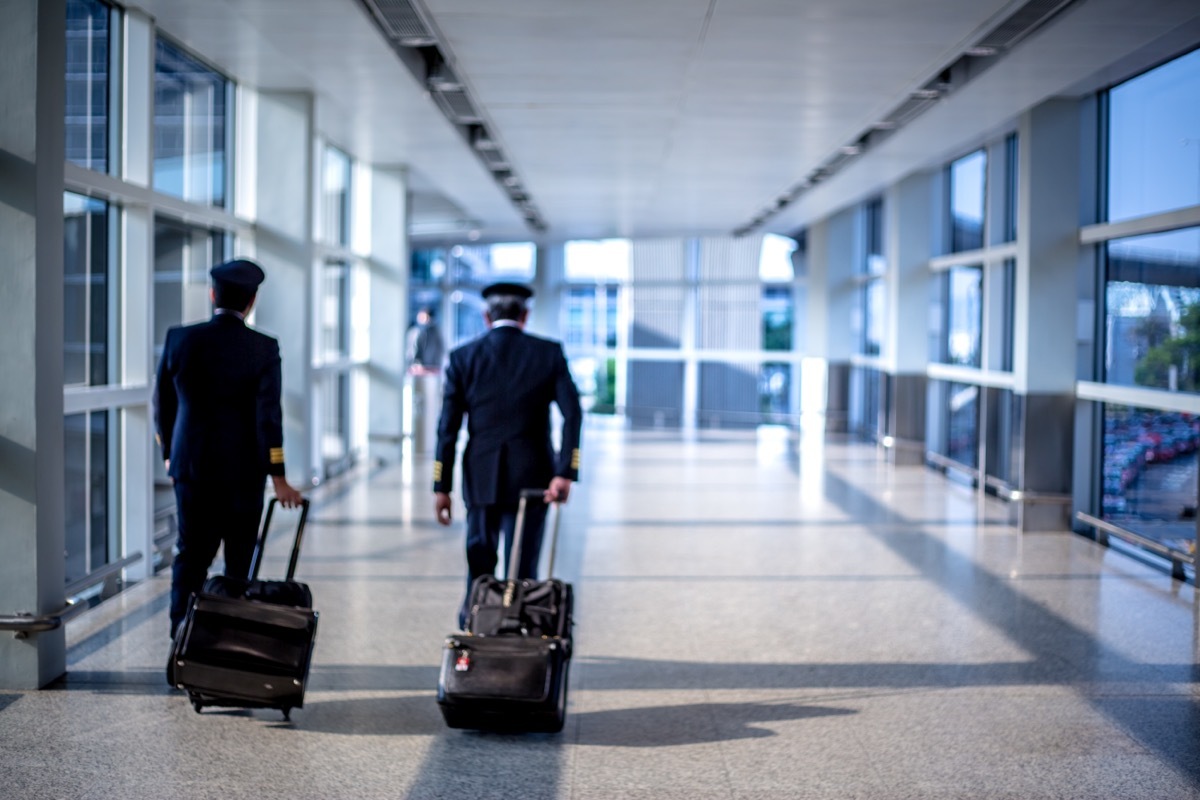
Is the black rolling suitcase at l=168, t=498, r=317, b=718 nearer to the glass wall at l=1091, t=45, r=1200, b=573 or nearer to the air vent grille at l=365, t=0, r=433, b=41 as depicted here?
the air vent grille at l=365, t=0, r=433, b=41

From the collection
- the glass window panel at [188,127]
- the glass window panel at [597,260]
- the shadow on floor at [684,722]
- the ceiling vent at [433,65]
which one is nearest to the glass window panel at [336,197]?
the ceiling vent at [433,65]

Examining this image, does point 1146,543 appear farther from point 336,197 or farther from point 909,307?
point 336,197

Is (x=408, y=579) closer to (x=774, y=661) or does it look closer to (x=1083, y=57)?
(x=774, y=661)

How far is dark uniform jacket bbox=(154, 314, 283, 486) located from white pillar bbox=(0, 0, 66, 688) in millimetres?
532

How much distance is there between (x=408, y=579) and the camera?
27.1 ft

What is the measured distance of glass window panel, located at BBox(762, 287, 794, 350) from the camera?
26.6m

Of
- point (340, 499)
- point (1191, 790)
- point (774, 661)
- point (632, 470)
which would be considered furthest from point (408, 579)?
point (632, 470)

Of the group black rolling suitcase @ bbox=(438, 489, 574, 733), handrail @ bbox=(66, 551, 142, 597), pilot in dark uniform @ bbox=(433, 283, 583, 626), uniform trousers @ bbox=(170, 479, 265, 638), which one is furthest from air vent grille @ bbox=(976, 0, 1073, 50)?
handrail @ bbox=(66, 551, 142, 597)

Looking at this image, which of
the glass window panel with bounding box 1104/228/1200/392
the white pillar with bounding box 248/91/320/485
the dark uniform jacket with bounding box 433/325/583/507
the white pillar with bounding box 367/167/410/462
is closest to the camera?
→ the dark uniform jacket with bounding box 433/325/583/507

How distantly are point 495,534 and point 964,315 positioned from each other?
1028 cm

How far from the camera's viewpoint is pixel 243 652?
4.90m

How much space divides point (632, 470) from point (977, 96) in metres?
7.12

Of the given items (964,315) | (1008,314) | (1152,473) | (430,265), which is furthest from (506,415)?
(430,265)

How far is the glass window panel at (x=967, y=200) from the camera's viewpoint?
46.2 ft
